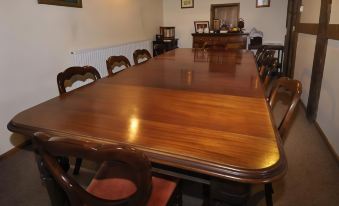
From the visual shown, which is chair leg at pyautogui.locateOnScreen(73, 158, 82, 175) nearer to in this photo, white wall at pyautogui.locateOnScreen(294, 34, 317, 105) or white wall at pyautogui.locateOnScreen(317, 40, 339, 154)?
white wall at pyautogui.locateOnScreen(317, 40, 339, 154)

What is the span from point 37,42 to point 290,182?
8.87 feet

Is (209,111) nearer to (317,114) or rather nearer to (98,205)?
(98,205)

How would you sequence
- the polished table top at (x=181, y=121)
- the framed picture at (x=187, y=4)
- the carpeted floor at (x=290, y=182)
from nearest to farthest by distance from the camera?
the polished table top at (x=181, y=121), the carpeted floor at (x=290, y=182), the framed picture at (x=187, y=4)

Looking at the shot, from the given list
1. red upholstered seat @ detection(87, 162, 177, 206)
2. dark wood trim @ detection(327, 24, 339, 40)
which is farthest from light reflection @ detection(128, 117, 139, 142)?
dark wood trim @ detection(327, 24, 339, 40)

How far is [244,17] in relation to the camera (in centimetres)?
526

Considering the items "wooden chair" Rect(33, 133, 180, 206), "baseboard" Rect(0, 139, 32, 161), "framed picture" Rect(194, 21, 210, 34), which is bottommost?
"baseboard" Rect(0, 139, 32, 161)

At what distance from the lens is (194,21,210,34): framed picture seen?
5.39 metres

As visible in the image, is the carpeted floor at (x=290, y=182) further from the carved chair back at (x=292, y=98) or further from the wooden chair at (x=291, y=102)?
the carved chair back at (x=292, y=98)

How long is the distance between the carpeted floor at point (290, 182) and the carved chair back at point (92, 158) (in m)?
1.01

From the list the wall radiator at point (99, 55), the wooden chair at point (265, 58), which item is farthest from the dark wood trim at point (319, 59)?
the wall radiator at point (99, 55)

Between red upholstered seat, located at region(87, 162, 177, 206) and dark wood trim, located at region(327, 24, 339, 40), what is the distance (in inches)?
83.4

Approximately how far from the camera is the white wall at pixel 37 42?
86.5 inches

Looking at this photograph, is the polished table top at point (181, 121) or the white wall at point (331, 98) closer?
the polished table top at point (181, 121)

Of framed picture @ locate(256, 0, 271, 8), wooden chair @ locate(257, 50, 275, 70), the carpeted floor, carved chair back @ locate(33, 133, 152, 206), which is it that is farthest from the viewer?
framed picture @ locate(256, 0, 271, 8)
